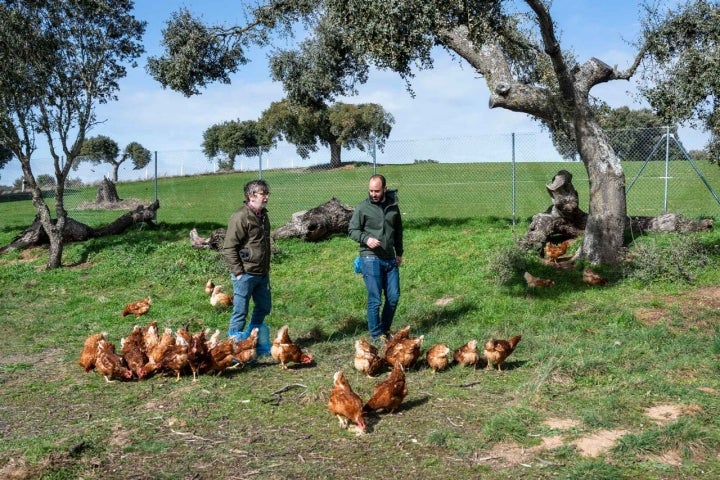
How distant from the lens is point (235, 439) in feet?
18.5

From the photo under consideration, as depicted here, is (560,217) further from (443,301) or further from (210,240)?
(210,240)

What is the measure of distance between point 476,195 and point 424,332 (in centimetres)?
1727

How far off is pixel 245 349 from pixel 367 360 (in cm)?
133

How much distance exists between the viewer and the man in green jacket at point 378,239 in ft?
26.9

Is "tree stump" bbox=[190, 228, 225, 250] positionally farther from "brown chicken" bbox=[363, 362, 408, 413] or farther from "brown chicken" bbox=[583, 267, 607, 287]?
"brown chicken" bbox=[363, 362, 408, 413]

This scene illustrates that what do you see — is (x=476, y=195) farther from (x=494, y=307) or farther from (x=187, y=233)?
(x=494, y=307)

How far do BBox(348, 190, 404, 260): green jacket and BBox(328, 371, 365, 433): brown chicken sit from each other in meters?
2.59

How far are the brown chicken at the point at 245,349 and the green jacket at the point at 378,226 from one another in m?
1.63

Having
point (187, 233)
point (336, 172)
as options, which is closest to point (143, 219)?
point (187, 233)

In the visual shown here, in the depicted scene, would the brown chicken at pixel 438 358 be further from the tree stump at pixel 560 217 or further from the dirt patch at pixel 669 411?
the tree stump at pixel 560 217

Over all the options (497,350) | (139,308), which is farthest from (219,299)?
(497,350)

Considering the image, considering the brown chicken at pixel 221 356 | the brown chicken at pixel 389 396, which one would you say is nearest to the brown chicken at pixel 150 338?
the brown chicken at pixel 221 356

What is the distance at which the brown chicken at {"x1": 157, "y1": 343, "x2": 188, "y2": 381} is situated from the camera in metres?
7.18

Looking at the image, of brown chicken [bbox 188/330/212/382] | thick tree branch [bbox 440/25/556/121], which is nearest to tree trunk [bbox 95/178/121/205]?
thick tree branch [bbox 440/25/556/121]
